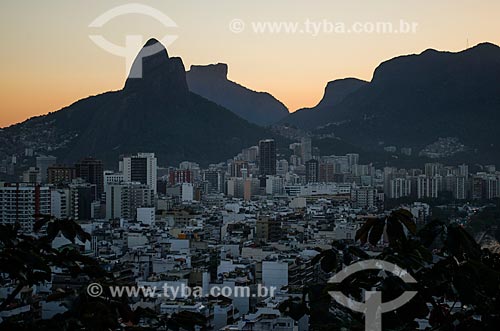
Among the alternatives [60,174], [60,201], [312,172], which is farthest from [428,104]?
[60,201]

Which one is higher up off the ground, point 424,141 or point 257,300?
point 424,141

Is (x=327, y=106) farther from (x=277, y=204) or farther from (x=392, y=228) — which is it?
(x=392, y=228)

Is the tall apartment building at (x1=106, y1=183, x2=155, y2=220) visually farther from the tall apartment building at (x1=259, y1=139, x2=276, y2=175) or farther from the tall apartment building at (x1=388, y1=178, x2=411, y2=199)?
the tall apartment building at (x1=259, y1=139, x2=276, y2=175)

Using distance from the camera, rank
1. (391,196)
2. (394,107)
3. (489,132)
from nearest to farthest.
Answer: (391,196) < (489,132) < (394,107)

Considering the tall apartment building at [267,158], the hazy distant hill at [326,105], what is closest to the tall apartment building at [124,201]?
the tall apartment building at [267,158]

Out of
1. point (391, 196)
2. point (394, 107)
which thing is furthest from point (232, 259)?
point (394, 107)

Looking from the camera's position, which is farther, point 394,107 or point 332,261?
point 394,107
